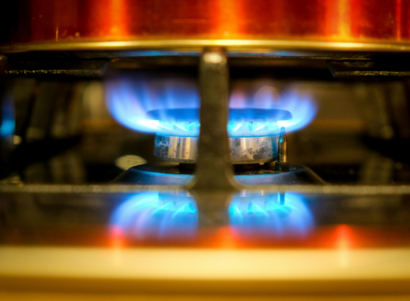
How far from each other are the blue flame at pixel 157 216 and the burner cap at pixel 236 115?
14 centimetres

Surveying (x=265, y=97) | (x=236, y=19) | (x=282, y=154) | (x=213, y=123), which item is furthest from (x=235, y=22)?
(x=265, y=97)

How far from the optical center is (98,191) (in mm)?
483

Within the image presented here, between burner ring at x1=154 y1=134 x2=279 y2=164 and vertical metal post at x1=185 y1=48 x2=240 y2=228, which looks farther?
burner ring at x1=154 y1=134 x2=279 y2=164

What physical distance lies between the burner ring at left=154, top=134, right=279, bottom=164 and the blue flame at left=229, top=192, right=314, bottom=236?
0.32 feet

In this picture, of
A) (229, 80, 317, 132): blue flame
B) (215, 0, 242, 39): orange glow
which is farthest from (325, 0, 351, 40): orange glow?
(229, 80, 317, 132): blue flame

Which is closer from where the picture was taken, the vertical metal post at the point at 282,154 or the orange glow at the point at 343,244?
the orange glow at the point at 343,244

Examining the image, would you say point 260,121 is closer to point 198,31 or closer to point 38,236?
point 198,31

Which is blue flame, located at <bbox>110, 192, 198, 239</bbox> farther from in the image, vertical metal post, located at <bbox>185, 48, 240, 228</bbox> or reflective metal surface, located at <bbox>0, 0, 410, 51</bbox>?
reflective metal surface, located at <bbox>0, 0, 410, 51</bbox>

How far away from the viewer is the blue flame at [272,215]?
0.38 meters

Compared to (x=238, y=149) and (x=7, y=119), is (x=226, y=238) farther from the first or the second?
(x=7, y=119)

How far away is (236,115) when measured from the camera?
566mm

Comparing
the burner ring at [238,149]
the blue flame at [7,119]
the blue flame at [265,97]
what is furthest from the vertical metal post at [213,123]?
the blue flame at [7,119]

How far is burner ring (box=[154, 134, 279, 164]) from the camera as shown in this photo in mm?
562

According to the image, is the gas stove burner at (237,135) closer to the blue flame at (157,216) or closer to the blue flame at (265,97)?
the blue flame at (157,216)
